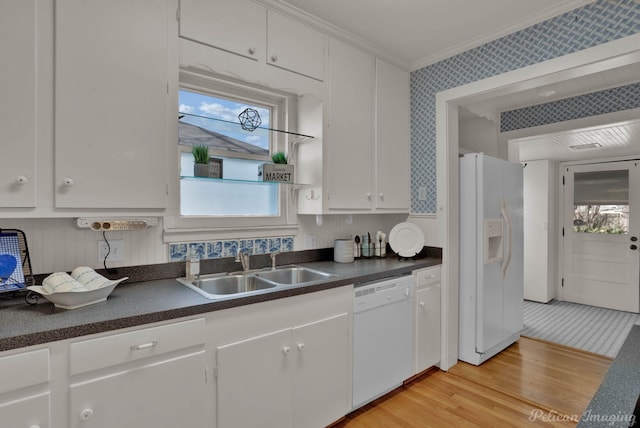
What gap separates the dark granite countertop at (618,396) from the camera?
26.0 inches

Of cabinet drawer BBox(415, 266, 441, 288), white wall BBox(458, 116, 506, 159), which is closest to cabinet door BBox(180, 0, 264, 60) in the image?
cabinet drawer BBox(415, 266, 441, 288)

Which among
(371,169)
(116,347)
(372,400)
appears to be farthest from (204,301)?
(371,169)

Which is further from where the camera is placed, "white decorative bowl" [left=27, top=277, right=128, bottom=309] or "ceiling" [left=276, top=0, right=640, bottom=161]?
"ceiling" [left=276, top=0, right=640, bottom=161]

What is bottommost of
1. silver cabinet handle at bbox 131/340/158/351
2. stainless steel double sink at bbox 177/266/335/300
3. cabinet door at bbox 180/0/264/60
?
silver cabinet handle at bbox 131/340/158/351

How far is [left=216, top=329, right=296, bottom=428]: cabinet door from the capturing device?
1539mm

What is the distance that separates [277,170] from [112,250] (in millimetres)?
1033

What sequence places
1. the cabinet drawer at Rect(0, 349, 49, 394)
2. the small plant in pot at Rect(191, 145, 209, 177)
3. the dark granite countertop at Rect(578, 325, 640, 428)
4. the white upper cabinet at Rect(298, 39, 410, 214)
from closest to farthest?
the dark granite countertop at Rect(578, 325, 640, 428), the cabinet drawer at Rect(0, 349, 49, 394), the small plant in pot at Rect(191, 145, 209, 177), the white upper cabinet at Rect(298, 39, 410, 214)

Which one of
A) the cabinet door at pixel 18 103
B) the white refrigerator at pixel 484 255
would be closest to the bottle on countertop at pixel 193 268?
the cabinet door at pixel 18 103

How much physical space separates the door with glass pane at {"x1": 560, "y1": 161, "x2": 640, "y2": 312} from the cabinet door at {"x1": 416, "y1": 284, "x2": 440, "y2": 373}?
3553 millimetres

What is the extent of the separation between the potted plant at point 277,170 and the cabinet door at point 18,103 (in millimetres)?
1154

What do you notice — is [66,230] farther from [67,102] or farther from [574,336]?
[574,336]

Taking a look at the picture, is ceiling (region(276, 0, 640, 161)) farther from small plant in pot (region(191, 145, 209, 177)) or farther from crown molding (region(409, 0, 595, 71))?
small plant in pot (region(191, 145, 209, 177))

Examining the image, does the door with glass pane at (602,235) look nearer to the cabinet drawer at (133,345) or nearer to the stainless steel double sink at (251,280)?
the stainless steel double sink at (251,280)

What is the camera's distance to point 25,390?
3.61 feet
